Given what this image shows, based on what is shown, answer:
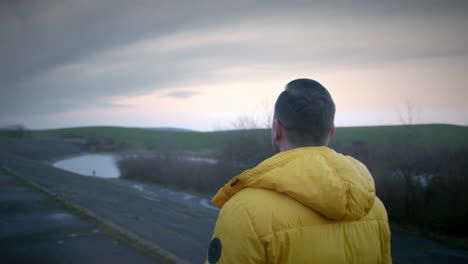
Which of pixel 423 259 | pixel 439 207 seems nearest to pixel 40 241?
pixel 423 259

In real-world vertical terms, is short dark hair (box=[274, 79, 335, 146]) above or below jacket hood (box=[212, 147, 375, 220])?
above

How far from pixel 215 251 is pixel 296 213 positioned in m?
0.42

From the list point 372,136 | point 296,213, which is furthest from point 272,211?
point 372,136

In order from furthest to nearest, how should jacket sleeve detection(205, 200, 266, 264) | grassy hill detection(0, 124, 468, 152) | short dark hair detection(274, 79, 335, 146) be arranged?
grassy hill detection(0, 124, 468, 152)
short dark hair detection(274, 79, 335, 146)
jacket sleeve detection(205, 200, 266, 264)

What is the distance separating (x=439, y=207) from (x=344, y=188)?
15.8 metres

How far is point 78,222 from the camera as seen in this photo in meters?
7.81

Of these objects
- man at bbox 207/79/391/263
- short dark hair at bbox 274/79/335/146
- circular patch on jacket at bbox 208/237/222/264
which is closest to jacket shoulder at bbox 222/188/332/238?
man at bbox 207/79/391/263

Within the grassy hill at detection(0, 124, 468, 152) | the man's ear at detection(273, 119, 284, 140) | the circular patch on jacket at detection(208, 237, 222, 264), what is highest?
the man's ear at detection(273, 119, 284, 140)

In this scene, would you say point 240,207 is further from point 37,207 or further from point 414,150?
point 414,150

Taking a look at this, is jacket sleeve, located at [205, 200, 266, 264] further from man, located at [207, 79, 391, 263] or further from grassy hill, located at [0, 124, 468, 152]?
grassy hill, located at [0, 124, 468, 152]

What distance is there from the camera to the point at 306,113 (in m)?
1.51

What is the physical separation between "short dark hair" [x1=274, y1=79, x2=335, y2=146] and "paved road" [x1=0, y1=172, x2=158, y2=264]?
4.98m

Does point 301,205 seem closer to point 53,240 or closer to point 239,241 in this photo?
point 239,241

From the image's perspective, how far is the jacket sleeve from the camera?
1.34 m
